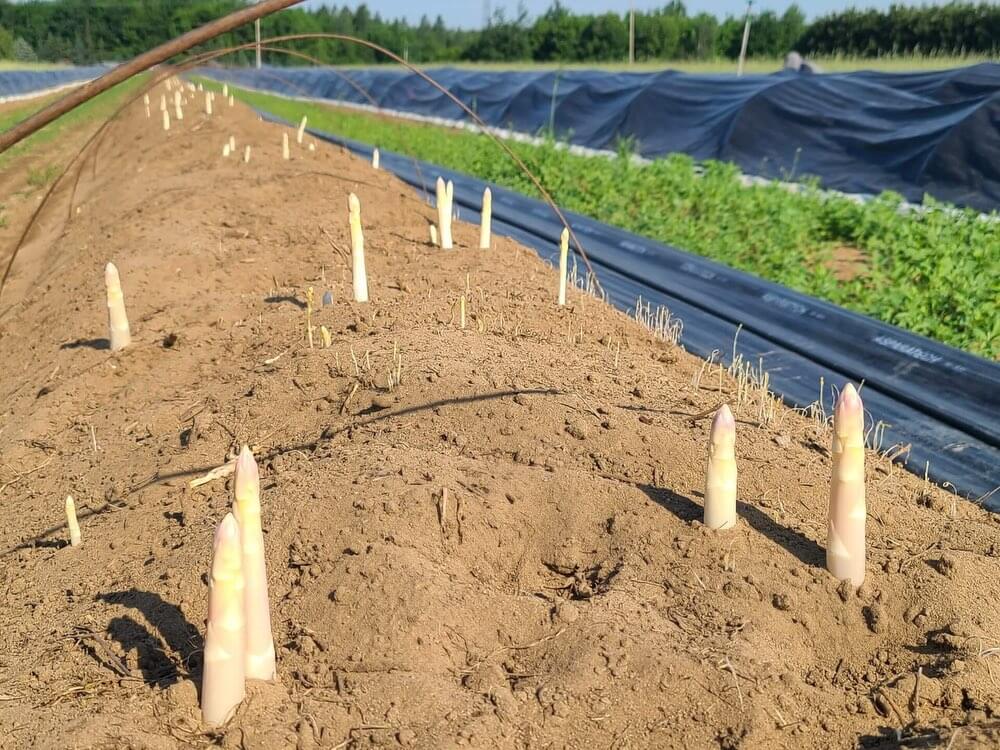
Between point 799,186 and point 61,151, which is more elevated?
point 799,186

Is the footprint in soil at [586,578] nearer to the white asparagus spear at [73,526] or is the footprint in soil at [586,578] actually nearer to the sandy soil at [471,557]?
the sandy soil at [471,557]

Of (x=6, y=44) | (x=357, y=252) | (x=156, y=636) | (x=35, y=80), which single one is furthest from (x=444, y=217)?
(x=35, y=80)

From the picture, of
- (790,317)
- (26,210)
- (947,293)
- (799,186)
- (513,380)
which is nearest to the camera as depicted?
(513,380)

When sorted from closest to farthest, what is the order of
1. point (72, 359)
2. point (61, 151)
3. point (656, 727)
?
point (656, 727) < point (72, 359) < point (61, 151)

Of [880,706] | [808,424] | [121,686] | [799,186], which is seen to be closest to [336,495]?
[121,686]

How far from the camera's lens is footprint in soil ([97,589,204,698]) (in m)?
2.48

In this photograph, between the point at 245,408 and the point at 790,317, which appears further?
the point at 790,317

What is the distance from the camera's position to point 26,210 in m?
12.7

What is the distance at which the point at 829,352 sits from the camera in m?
5.54

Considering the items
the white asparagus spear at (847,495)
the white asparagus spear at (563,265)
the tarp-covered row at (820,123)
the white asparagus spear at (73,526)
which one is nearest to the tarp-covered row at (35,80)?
the tarp-covered row at (820,123)

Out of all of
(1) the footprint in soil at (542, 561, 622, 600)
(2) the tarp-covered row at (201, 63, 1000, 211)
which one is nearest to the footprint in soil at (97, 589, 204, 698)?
(1) the footprint in soil at (542, 561, 622, 600)

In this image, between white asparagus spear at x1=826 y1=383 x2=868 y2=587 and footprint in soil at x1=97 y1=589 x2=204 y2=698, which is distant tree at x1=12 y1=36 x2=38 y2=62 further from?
white asparagus spear at x1=826 y1=383 x2=868 y2=587

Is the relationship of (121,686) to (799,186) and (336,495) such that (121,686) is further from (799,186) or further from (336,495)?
(799,186)

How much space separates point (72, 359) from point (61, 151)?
1508 centimetres
